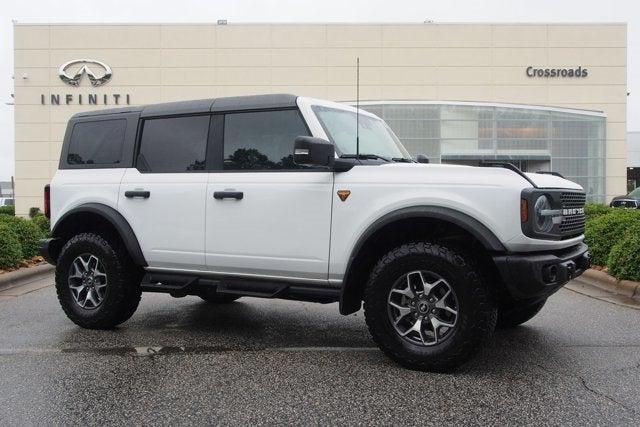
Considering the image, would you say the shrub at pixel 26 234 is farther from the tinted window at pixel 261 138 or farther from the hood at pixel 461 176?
the hood at pixel 461 176

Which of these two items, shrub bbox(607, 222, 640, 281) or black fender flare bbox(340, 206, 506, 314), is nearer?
black fender flare bbox(340, 206, 506, 314)

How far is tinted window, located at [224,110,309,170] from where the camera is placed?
15.8 feet

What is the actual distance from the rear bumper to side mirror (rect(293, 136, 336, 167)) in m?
3.05

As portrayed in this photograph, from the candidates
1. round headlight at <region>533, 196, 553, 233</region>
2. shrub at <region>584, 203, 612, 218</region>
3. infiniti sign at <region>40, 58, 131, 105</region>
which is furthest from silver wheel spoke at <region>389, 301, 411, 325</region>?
infiniti sign at <region>40, 58, 131, 105</region>

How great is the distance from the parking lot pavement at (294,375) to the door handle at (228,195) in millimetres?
1230

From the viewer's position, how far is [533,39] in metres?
35.5

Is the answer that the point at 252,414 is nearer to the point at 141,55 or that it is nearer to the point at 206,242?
the point at 206,242

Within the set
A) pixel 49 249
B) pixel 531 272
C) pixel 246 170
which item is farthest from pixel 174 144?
pixel 531 272

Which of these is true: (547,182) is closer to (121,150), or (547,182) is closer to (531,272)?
(531,272)

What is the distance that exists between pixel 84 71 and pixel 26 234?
→ 28.7m

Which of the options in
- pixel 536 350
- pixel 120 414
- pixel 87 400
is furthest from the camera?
pixel 536 350

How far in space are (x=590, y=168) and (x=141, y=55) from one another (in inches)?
1055

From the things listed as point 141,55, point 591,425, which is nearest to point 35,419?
point 591,425

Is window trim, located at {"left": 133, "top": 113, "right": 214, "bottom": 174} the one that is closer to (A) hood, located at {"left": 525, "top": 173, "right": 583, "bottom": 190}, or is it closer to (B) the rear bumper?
(B) the rear bumper
